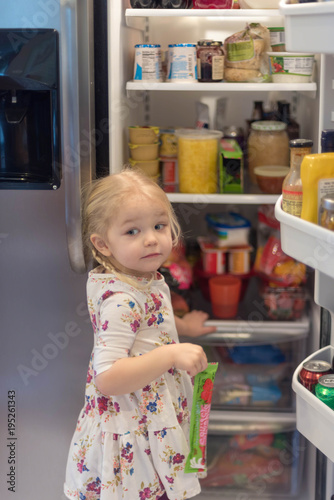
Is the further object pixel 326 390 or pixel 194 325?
pixel 194 325

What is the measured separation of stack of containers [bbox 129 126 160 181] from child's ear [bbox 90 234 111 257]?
48 cm

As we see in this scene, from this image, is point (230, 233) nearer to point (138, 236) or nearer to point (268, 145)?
point (268, 145)

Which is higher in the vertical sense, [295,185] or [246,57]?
[246,57]

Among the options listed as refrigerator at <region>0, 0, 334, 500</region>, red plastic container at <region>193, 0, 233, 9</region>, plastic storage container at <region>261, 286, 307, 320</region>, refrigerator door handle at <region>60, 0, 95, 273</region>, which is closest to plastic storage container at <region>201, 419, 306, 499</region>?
refrigerator at <region>0, 0, 334, 500</region>

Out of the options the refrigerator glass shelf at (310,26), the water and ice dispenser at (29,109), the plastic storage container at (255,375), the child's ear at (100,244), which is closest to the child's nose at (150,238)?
the child's ear at (100,244)

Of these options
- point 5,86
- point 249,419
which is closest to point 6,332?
point 5,86

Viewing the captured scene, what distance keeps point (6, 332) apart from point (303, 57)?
108cm

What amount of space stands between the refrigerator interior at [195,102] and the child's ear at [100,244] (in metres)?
0.40

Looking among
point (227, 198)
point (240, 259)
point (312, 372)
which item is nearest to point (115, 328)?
point (312, 372)

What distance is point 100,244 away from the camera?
151 cm

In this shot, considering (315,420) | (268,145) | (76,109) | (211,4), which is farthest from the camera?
(268,145)

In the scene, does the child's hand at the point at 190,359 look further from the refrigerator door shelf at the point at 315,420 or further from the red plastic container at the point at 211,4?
the red plastic container at the point at 211,4

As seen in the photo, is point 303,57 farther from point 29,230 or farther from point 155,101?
point 29,230

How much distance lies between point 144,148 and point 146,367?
2.52 ft
